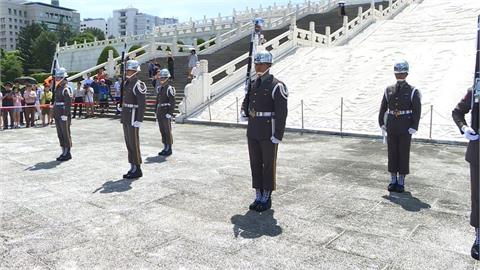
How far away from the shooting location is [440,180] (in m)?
7.26

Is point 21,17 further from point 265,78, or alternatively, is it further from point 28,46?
point 265,78

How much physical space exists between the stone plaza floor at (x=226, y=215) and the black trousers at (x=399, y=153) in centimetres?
39

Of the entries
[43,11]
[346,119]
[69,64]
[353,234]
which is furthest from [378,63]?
[43,11]

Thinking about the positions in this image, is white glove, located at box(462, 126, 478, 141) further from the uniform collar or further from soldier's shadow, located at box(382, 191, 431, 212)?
the uniform collar

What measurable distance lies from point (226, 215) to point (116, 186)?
2277 millimetres

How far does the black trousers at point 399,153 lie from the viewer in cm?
650

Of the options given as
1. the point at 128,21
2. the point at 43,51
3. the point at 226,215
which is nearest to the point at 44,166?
the point at 226,215

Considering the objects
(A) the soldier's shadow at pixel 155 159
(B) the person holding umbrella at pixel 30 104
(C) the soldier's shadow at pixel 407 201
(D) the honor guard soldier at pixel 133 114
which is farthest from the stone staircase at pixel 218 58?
(C) the soldier's shadow at pixel 407 201

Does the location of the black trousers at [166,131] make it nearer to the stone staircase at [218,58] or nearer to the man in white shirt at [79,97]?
the stone staircase at [218,58]

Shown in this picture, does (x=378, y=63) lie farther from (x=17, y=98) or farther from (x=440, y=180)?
(x=17, y=98)

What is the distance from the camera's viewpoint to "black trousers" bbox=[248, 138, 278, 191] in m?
5.55

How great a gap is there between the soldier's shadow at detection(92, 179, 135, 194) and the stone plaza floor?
0.02 meters

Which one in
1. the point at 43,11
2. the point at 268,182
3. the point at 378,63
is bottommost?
the point at 268,182

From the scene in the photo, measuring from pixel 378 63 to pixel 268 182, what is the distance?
1416 centimetres
